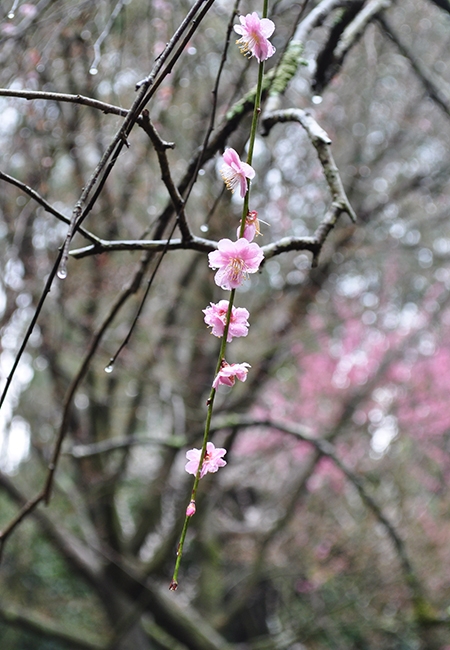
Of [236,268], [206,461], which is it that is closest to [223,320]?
[236,268]

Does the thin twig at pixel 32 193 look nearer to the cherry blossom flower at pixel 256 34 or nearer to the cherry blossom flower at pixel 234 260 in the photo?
the cherry blossom flower at pixel 234 260

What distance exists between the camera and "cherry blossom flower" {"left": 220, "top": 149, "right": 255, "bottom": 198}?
2.25ft

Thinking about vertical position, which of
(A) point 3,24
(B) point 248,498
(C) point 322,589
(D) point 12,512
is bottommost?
(D) point 12,512

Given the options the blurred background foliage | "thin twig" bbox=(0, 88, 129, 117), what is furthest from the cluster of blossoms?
the blurred background foliage

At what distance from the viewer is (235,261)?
0.71m

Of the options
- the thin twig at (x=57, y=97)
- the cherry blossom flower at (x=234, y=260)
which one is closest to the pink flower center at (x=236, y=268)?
the cherry blossom flower at (x=234, y=260)

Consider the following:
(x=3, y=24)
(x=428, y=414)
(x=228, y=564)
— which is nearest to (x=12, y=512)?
(x=228, y=564)

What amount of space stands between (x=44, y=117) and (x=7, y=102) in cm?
16

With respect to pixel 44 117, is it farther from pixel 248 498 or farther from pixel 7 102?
pixel 248 498

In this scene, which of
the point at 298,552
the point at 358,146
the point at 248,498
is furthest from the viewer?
the point at 248,498

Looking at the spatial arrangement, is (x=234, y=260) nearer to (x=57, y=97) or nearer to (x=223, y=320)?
(x=223, y=320)

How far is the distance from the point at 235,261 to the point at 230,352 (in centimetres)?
423

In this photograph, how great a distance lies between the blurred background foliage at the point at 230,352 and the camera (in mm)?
2975

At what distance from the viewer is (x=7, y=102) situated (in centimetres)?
260
